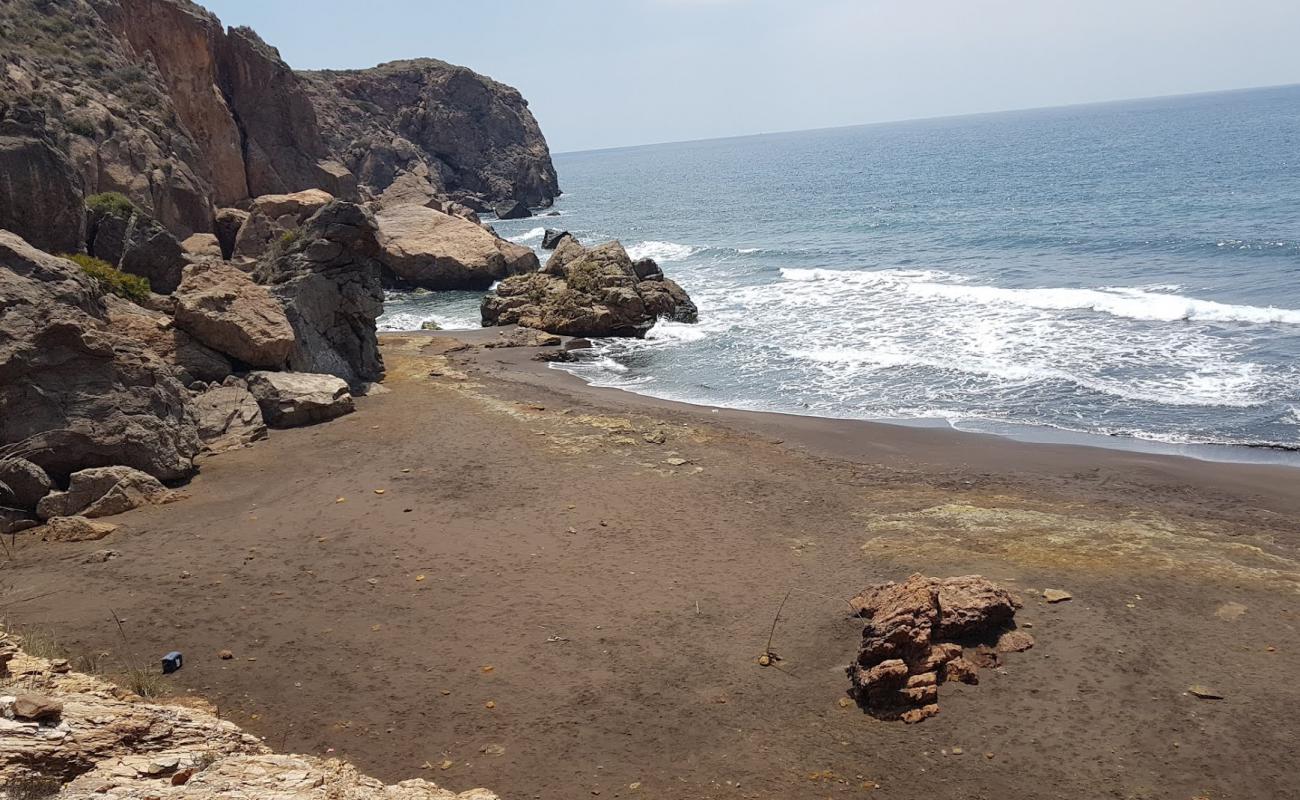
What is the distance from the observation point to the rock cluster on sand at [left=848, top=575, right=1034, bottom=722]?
28.8ft

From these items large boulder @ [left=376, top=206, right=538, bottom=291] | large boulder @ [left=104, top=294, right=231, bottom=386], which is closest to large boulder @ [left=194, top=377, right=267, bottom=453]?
large boulder @ [left=104, top=294, right=231, bottom=386]

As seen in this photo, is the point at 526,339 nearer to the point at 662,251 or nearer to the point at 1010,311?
the point at 1010,311

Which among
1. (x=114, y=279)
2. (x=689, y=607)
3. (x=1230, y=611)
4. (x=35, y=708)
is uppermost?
(x=114, y=279)

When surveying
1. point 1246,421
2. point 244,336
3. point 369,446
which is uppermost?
point 244,336

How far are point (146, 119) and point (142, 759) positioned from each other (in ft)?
113

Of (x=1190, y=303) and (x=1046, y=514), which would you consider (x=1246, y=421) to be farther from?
(x=1190, y=303)

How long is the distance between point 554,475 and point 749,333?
16.0 meters

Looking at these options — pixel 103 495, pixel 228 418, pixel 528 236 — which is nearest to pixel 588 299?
pixel 228 418

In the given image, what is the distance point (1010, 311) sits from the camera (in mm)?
30078

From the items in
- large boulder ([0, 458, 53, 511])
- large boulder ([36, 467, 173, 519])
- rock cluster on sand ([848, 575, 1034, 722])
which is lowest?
rock cluster on sand ([848, 575, 1034, 722])

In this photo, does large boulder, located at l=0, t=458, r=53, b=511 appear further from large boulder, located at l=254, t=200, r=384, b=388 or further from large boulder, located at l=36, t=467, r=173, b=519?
large boulder, located at l=254, t=200, r=384, b=388

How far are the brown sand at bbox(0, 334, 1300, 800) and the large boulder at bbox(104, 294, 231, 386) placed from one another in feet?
9.01

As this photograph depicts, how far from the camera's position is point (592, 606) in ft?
35.7

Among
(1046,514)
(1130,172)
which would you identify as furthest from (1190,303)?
(1130,172)
